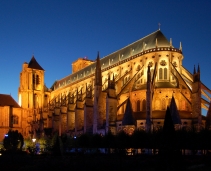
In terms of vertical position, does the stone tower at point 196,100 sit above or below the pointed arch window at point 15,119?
above

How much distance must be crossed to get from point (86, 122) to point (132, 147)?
17108mm

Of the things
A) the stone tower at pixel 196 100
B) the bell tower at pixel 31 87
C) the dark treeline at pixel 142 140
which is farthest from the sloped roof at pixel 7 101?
the stone tower at pixel 196 100

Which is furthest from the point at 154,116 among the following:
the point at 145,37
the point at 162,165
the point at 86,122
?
the point at 162,165

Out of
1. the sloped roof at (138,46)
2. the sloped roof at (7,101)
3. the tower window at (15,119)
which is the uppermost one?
the sloped roof at (138,46)

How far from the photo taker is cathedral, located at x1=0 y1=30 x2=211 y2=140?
47.1 metres

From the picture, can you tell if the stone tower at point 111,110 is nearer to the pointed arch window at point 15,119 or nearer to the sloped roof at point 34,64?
the pointed arch window at point 15,119

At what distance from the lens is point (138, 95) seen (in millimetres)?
54844

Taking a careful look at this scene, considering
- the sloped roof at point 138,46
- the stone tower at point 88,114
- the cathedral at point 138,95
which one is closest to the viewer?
the cathedral at point 138,95

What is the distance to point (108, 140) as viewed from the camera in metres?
42.8

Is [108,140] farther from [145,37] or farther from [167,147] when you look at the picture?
[145,37]

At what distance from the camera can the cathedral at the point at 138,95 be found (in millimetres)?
47125

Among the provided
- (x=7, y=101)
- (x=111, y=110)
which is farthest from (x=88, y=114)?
(x=7, y=101)

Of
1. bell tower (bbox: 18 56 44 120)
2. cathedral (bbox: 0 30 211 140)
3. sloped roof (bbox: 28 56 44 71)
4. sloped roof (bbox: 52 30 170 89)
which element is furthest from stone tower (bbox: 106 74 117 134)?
sloped roof (bbox: 28 56 44 71)

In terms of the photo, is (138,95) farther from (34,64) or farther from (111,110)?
(34,64)
